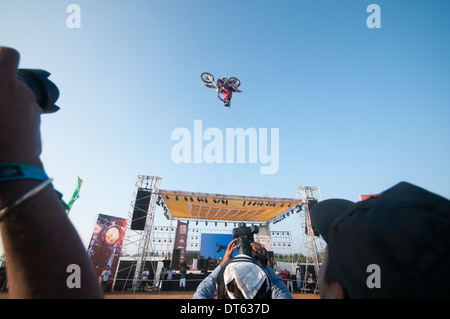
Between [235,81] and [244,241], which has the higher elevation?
[235,81]

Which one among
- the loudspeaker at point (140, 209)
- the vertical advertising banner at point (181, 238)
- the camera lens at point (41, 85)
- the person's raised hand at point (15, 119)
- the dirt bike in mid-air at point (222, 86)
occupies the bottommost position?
the vertical advertising banner at point (181, 238)

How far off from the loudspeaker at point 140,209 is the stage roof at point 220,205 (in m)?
0.89

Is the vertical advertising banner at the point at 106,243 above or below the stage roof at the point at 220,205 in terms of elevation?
below

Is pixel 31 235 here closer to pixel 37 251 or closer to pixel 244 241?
pixel 37 251

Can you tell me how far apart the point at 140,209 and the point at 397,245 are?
1211 cm

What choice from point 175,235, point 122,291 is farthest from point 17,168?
point 175,235

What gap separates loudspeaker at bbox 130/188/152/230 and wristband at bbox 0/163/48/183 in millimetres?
11519

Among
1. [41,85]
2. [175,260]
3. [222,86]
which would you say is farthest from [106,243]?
[41,85]

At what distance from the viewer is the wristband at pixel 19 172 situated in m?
0.48

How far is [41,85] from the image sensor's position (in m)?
0.73

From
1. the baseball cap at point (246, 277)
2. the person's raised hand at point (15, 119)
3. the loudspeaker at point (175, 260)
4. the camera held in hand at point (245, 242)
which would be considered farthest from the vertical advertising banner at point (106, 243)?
the person's raised hand at point (15, 119)

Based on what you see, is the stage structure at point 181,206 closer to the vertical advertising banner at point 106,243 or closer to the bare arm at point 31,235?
the vertical advertising banner at point 106,243

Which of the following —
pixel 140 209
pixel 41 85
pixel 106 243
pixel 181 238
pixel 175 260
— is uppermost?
pixel 41 85
